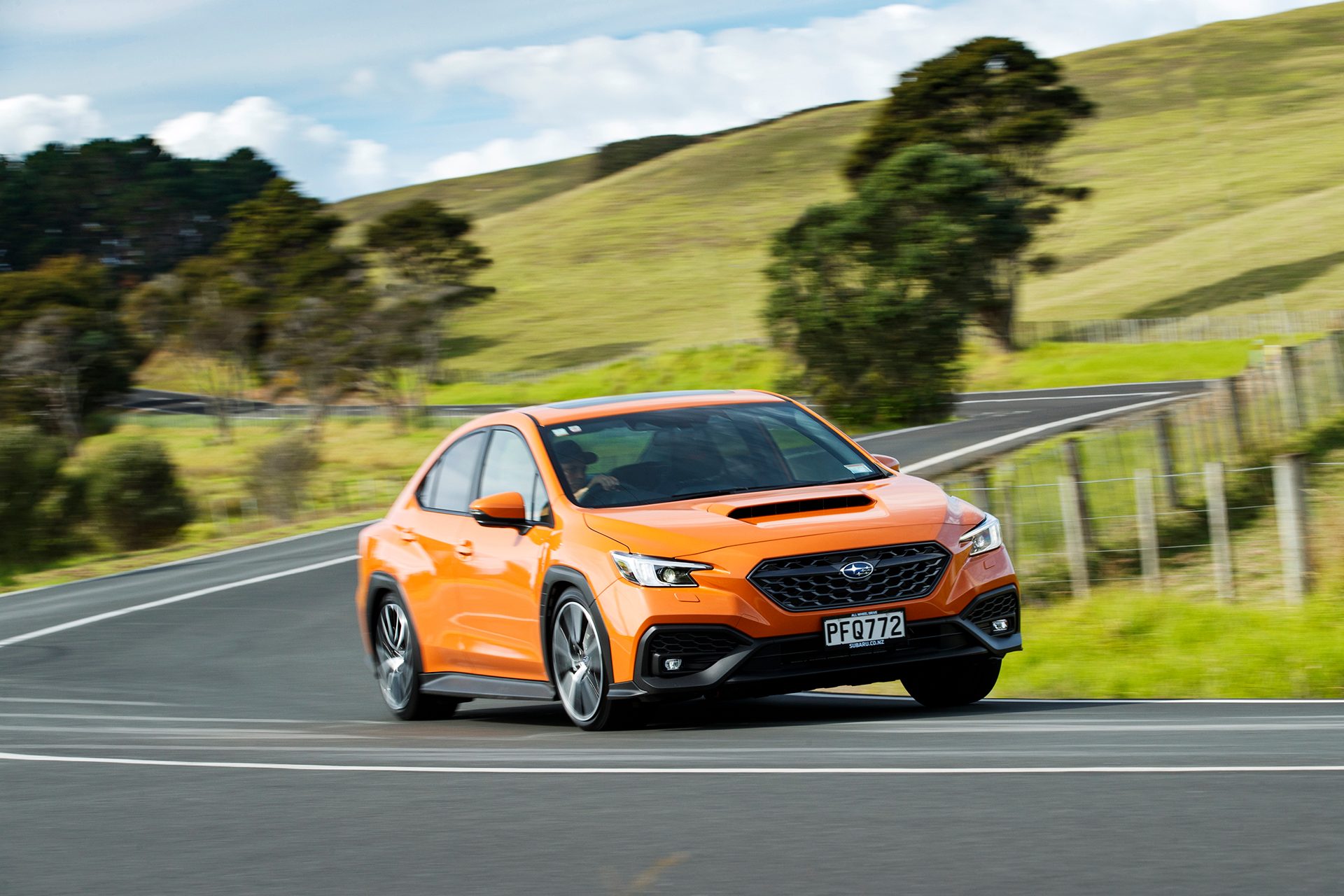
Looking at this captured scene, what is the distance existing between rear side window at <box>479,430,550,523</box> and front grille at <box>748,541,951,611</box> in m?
1.44

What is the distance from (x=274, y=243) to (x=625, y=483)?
81243mm

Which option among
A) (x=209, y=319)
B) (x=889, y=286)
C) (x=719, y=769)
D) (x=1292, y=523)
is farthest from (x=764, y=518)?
(x=209, y=319)

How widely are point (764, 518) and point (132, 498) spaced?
3505 centimetres

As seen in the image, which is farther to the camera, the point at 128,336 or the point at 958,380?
the point at 128,336

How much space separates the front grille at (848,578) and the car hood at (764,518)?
0.11 meters

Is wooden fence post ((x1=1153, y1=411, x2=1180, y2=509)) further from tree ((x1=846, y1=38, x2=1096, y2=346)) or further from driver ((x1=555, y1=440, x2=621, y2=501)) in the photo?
tree ((x1=846, y1=38, x2=1096, y2=346))

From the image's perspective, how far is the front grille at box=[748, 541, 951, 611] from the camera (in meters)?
7.65

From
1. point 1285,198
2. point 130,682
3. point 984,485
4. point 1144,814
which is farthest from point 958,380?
point 1285,198

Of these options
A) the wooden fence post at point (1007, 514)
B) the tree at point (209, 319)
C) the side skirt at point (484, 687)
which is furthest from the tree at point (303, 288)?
the side skirt at point (484, 687)

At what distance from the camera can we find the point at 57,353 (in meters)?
72.1

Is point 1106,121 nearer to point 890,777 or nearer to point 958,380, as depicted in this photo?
point 958,380

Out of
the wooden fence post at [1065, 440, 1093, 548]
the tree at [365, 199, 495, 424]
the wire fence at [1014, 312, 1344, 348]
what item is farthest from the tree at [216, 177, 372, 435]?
the wooden fence post at [1065, 440, 1093, 548]

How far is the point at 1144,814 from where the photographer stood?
5.28m

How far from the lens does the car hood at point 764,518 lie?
773 centimetres
